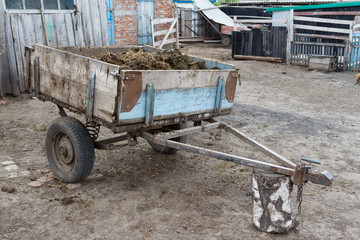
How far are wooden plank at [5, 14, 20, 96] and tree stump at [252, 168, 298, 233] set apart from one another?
23.8ft

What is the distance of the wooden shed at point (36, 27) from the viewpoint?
8.56 m

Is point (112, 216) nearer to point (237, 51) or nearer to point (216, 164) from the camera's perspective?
point (216, 164)

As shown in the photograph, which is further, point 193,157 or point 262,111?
point 262,111

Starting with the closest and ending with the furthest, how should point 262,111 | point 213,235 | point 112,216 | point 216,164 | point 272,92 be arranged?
point 213,235, point 112,216, point 216,164, point 262,111, point 272,92

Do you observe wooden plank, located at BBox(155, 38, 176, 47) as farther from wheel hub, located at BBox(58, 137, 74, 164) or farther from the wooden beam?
wheel hub, located at BBox(58, 137, 74, 164)

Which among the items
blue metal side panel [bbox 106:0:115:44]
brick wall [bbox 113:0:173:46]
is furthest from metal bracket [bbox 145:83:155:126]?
brick wall [bbox 113:0:173:46]

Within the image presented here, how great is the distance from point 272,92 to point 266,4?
17.3 m

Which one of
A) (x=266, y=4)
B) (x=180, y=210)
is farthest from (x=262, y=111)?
(x=266, y=4)

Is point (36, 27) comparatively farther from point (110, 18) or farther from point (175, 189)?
point (175, 189)

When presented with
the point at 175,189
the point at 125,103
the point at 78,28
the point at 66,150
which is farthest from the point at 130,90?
the point at 78,28

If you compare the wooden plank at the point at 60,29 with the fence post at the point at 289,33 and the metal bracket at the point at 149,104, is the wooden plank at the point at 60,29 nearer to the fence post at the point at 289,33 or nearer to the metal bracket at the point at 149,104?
the metal bracket at the point at 149,104

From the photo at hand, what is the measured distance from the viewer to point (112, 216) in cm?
391

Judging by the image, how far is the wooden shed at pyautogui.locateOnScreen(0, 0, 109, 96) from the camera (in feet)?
28.1

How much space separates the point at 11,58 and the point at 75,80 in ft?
17.4
